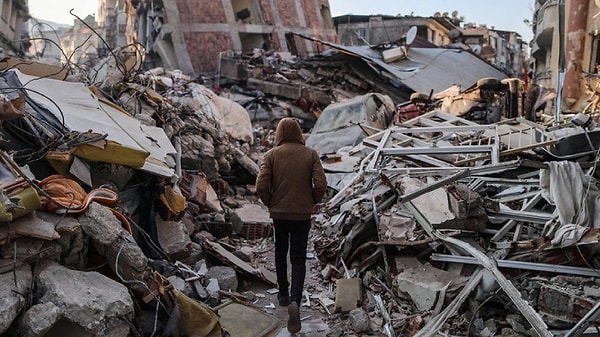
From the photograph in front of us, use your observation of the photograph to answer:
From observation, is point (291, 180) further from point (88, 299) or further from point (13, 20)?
point (13, 20)

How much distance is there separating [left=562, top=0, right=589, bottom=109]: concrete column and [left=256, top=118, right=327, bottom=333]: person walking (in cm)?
1150

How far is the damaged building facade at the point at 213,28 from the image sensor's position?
81.0 feet

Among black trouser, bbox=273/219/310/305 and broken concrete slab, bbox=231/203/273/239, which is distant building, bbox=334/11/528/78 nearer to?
broken concrete slab, bbox=231/203/273/239

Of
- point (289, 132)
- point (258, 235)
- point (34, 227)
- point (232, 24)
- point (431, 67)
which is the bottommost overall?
point (258, 235)

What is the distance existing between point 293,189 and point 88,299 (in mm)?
1843

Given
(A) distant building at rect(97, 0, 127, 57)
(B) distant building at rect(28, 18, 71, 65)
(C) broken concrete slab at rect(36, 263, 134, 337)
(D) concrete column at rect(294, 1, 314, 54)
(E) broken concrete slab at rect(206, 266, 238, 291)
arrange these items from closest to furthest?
(C) broken concrete slab at rect(36, 263, 134, 337)
(E) broken concrete slab at rect(206, 266, 238, 291)
(B) distant building at rect(28, 18, 71, 65)
(D) concrete column at rect(294, 1, 314, 54)
(A) distant building at rect(97, 0, 127, 57)

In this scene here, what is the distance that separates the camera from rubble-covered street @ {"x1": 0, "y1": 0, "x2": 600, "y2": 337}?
3.36 metres

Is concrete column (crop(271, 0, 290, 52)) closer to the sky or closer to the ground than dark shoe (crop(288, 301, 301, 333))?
closer to the sky

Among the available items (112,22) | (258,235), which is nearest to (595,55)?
(258,235)

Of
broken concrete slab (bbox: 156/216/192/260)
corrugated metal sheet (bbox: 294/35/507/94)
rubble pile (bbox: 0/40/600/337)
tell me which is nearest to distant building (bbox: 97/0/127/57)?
corrugated metal sheet (bbox: 294/35/507/94)

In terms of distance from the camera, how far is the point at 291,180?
4.39 metres

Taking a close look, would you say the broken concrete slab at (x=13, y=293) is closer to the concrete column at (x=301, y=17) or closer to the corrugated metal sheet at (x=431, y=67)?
the corrugated metal sheet at (x=431, y=67)

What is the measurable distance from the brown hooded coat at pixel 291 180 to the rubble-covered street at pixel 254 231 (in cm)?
95

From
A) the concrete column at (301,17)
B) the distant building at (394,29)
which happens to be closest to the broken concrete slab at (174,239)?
the concrete column at (301,17)
